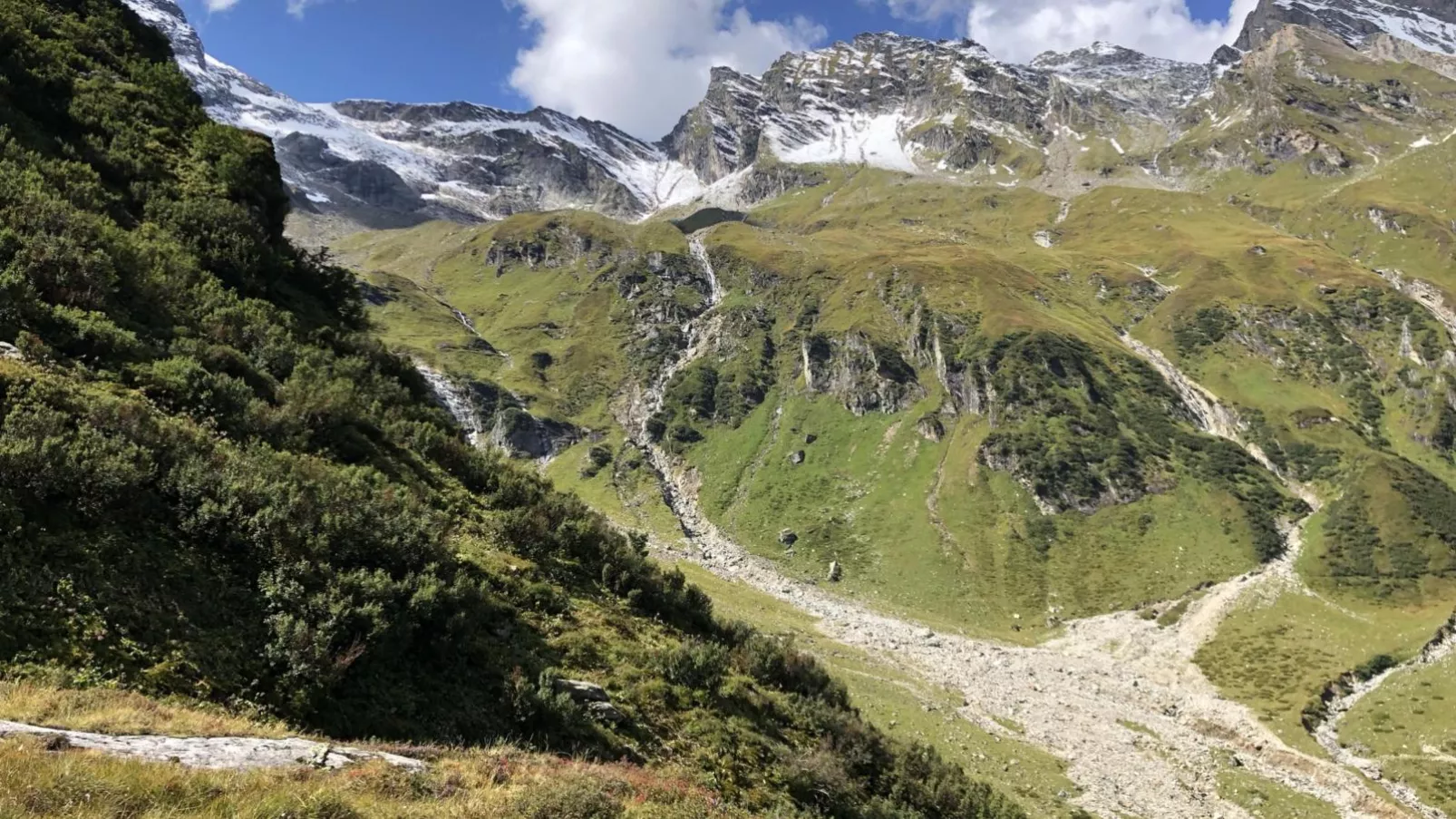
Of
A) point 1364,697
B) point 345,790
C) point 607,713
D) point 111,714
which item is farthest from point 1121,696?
point 111,714

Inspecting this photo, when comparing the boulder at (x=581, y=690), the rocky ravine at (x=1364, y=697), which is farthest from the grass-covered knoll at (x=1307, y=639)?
the boulder at (x=581, y=690)

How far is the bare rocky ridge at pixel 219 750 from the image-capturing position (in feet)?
24.0

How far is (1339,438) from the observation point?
111812 millimetres

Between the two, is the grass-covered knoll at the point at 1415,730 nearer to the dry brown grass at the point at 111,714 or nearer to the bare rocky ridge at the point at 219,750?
the bare rocky ridge at the point at 219,750

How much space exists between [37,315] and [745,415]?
425 ft

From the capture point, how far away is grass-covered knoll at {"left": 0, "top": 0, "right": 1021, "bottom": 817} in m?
9.95

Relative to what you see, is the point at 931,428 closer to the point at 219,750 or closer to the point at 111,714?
the point at 219,750

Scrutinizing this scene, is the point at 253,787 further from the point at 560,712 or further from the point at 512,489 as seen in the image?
the point at 512,489

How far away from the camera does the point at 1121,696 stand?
6328 centimetres

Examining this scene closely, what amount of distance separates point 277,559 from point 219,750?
5423 millimetres

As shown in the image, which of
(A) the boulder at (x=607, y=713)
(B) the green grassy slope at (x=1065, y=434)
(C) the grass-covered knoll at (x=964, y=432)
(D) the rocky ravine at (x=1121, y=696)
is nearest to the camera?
(A) the boulder at (x=607, y=713)

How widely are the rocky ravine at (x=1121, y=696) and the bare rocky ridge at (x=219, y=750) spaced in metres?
39.9

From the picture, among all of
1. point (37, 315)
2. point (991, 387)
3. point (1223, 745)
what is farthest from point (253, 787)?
point (991, 387)

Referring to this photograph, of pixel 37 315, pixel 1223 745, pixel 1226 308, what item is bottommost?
pixel 1223 745
